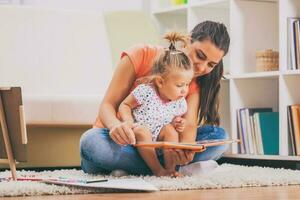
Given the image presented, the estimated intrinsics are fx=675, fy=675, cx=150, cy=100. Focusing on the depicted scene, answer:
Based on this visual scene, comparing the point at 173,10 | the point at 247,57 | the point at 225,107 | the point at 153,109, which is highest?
the point at 173,10

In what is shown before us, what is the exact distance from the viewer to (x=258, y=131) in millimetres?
3145

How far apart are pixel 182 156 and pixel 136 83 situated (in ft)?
0.91

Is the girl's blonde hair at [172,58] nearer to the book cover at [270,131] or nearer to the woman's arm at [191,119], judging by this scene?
the woman's arm at [191,119]

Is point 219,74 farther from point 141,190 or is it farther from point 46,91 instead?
A: point 46,91

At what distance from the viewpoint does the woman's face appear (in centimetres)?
212

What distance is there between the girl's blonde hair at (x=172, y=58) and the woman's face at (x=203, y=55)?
1.4 inches

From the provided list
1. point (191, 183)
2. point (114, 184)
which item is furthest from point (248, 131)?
point (114, 184)

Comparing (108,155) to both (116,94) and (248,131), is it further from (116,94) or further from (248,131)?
(248,131)

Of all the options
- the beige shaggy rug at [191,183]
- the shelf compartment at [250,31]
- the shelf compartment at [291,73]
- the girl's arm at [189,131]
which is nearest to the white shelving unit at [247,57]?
the shelf compartment at [250,31]

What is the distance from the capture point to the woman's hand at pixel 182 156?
6.82 ft

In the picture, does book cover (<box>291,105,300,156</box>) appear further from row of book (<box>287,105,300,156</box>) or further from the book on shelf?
the book on shelf

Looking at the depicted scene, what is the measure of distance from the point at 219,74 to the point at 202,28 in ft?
0.53

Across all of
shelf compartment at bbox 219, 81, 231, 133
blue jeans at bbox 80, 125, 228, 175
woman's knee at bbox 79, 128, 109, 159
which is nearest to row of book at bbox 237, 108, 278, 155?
shelf compartment at bbox 219, 81, 231, 133

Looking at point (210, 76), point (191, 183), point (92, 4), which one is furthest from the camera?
point (92, 4)
